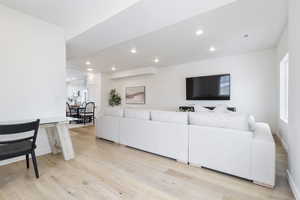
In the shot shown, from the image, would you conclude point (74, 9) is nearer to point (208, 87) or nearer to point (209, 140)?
point (209, 140)

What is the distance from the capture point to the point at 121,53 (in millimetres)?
4375

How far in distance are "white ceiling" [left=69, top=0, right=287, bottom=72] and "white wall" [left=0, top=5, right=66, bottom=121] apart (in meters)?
0.58

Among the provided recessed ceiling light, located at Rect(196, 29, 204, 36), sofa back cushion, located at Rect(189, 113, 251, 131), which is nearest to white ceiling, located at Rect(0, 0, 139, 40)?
recessed ceiling light, located at Rect(196, 29, 204, 36)

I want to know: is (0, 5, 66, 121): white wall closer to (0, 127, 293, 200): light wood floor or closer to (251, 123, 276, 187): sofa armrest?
(0, 127, 293, 200): light wood floor

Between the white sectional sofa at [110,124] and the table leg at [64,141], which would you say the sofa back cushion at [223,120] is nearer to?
the white sectional sofa at [110,124]

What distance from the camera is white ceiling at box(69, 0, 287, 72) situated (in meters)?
2.19

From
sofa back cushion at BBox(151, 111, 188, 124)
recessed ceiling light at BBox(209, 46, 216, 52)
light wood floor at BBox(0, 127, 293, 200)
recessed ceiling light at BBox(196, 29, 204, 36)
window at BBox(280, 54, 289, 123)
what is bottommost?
light wood floor at BBox(0, 127, 293, 200)

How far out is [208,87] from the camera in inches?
191

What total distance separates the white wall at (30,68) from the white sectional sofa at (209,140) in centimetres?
153

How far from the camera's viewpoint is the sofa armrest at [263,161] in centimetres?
161

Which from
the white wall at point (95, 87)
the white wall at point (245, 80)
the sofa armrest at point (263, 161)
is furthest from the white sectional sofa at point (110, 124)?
the white wall at point (95, 87)

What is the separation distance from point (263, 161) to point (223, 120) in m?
0.63

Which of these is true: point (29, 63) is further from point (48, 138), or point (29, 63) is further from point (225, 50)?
point (225, 50)

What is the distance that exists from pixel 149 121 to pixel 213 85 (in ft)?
10.4
